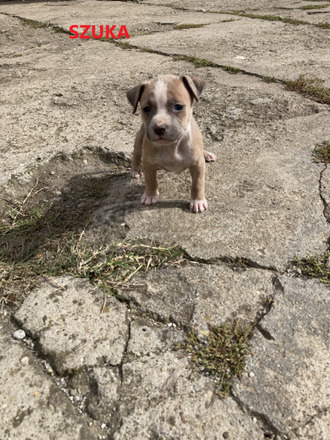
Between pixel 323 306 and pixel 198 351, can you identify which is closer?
pixel 198 351

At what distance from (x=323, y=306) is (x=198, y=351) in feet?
2.42

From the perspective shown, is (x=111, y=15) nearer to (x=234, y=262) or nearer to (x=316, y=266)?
(x=234, y=262)

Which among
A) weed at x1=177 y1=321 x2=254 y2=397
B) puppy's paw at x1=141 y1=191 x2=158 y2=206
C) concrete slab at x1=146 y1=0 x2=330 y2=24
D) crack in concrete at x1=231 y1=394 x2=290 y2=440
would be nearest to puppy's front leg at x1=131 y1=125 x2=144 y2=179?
puppy's paw at x1=141 y1=191 x2=158 y2=206

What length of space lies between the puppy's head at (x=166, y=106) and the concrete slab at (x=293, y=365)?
117cm

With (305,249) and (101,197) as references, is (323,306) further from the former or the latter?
(101,197)

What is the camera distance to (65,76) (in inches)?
191

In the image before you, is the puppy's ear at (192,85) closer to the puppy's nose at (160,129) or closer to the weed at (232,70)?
the puppy's nose at (160,129)

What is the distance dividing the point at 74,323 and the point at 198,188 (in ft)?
4.14

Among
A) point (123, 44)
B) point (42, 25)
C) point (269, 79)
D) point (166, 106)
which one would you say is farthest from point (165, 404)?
point (42, 25)

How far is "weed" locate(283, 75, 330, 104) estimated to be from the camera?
3.88m

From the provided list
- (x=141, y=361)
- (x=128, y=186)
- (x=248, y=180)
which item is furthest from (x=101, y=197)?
(x=141, y=361)

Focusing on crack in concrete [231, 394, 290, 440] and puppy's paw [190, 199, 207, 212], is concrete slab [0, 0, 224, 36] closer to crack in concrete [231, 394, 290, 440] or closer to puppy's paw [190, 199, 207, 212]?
puppy's paw [190, 199, 207, 212]

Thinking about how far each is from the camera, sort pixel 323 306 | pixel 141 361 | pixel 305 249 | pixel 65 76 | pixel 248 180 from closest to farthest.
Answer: pixel 141 361, pixel 323 306, pixel 305 249, pixel 248 180, pixel 65 76

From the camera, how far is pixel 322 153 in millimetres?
3090
